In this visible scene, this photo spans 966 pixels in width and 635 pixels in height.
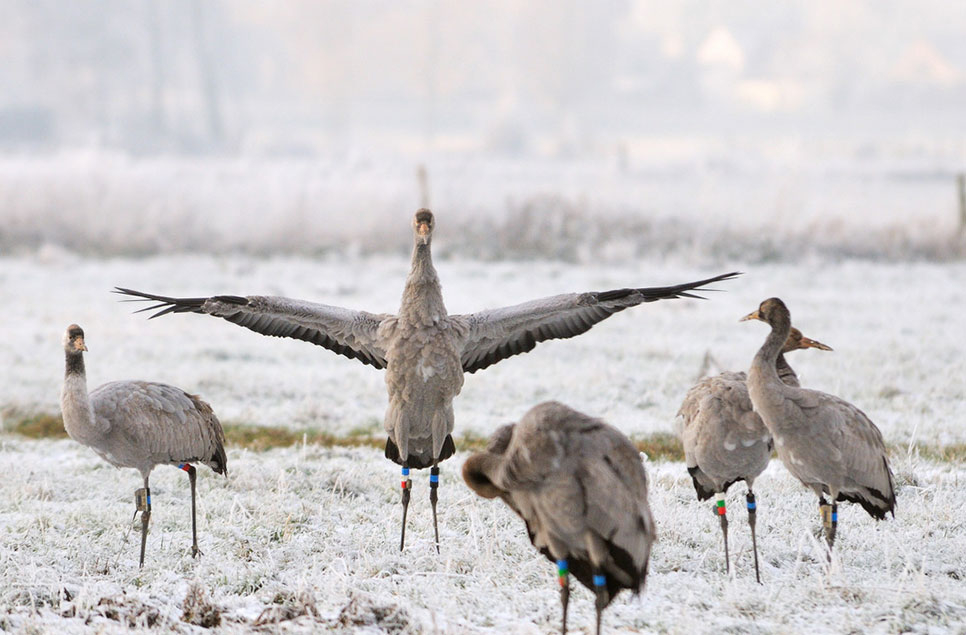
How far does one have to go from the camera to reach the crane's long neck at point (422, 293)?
22.3 feet

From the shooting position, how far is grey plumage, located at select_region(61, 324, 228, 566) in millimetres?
6422

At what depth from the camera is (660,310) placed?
632 inches

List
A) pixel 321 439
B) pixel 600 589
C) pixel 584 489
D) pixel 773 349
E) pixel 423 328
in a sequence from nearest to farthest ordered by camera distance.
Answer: pixel 584 489 → pixel 600 589 → pixel 773 349 → pixel 423 328 → pixel 321 439

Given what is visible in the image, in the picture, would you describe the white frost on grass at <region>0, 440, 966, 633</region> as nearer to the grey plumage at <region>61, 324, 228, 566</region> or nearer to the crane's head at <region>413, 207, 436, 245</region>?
the grey plumage at <region>61, 324, 228, 566</region>

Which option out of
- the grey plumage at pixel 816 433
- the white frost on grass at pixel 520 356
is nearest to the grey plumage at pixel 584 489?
the grey plumage at pixel 816 433

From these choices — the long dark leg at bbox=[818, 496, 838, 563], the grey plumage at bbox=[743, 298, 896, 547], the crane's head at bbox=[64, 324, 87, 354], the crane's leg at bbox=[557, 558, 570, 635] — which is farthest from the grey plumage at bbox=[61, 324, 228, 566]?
the long dark leg at bbox=[818, 496, 838, 563]

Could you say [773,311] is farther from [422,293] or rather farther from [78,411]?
[78,411]

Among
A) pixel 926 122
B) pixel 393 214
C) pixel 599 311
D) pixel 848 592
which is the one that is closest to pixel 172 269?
pixel 393 214

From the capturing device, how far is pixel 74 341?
22.4 feet

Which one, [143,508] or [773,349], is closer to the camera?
[773,349]

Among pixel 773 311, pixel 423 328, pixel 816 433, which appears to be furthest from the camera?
pixel 423 328

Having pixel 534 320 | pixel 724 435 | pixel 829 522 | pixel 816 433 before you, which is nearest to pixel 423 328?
pixel 534 320

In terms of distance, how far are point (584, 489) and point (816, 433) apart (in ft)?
6.28

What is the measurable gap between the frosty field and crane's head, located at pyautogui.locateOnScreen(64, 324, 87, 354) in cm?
122
